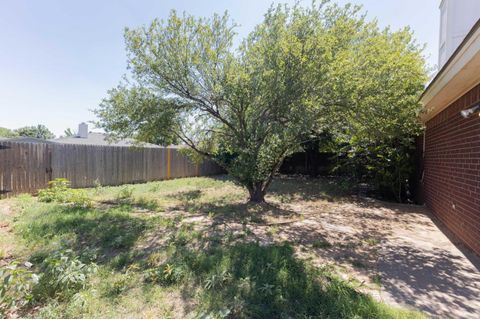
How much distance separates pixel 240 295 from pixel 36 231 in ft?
11.9

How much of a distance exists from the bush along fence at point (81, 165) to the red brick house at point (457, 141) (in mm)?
7471

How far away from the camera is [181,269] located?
103 inches

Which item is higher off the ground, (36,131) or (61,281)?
(36,131)

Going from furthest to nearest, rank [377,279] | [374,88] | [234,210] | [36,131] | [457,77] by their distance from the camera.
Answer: [36,131] < [234,210] < [374,88] < [457,77] < [377,279]

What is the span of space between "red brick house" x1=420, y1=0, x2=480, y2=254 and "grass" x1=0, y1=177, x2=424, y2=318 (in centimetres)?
156

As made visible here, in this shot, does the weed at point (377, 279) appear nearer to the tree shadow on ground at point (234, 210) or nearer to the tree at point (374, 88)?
the tree shadow on ground at point (234, 210)

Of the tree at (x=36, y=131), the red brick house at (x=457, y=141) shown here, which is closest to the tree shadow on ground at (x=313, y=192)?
the red brick house at (x=457, y=141)

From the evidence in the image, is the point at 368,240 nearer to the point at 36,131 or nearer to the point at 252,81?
the point at 252,81

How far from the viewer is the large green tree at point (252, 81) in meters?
4.32

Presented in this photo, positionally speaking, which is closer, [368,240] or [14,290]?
[14,290]

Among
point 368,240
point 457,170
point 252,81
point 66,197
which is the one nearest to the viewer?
point 368,240

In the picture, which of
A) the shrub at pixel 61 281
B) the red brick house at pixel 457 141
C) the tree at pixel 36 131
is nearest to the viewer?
the shrub at pixel 61 281

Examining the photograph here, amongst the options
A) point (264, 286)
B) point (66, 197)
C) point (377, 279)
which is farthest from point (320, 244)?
point (66, 197)

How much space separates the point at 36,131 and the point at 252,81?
4718 centimetres
